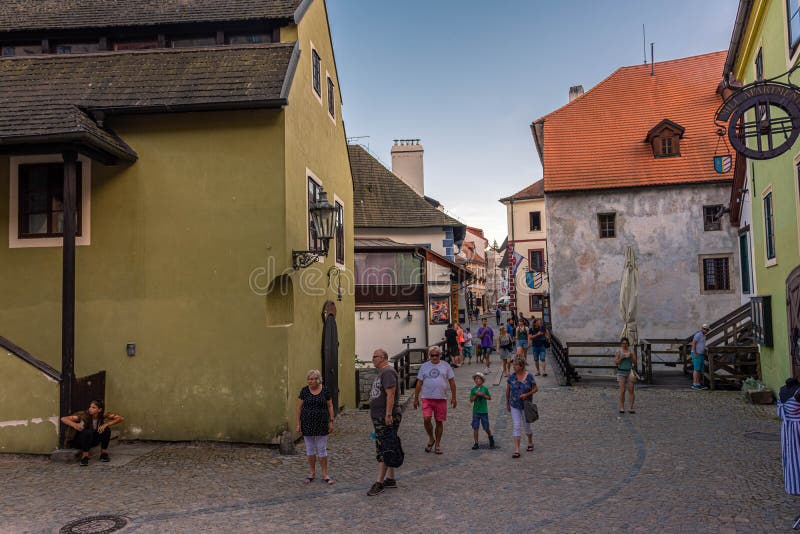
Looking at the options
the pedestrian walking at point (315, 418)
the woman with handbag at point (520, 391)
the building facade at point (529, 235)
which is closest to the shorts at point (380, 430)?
the pedestrian walking at point (315, 418)

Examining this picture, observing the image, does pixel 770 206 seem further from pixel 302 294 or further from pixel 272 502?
pixel 272 502

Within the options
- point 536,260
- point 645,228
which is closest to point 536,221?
point 536,260

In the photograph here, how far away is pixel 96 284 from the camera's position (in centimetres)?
1095

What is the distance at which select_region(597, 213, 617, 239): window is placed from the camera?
2616 centimetres

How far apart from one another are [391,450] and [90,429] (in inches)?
187

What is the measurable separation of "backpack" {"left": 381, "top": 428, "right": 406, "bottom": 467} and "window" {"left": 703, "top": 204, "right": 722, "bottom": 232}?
21.5 m

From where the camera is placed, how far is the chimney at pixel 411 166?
129 feet

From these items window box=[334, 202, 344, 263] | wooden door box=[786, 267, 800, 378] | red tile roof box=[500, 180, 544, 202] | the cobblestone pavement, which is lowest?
the cobblestone pavement

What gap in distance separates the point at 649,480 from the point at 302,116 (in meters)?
8.61

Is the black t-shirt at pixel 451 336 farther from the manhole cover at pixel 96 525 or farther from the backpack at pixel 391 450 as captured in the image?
the manhole cover at pixel 96 525

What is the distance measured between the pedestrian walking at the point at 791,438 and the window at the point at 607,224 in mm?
20159

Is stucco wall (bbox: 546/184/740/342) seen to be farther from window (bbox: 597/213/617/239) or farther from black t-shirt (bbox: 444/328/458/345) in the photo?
black t-shirt (bbox: 444/328/458/345)

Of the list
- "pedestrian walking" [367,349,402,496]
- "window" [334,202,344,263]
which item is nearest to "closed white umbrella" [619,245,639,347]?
"window" [334,202,344,263]

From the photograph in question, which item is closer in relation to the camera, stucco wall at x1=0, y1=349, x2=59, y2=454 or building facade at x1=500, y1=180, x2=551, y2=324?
stucco wall at x1=0, y1=349, x2=59, y2=454
